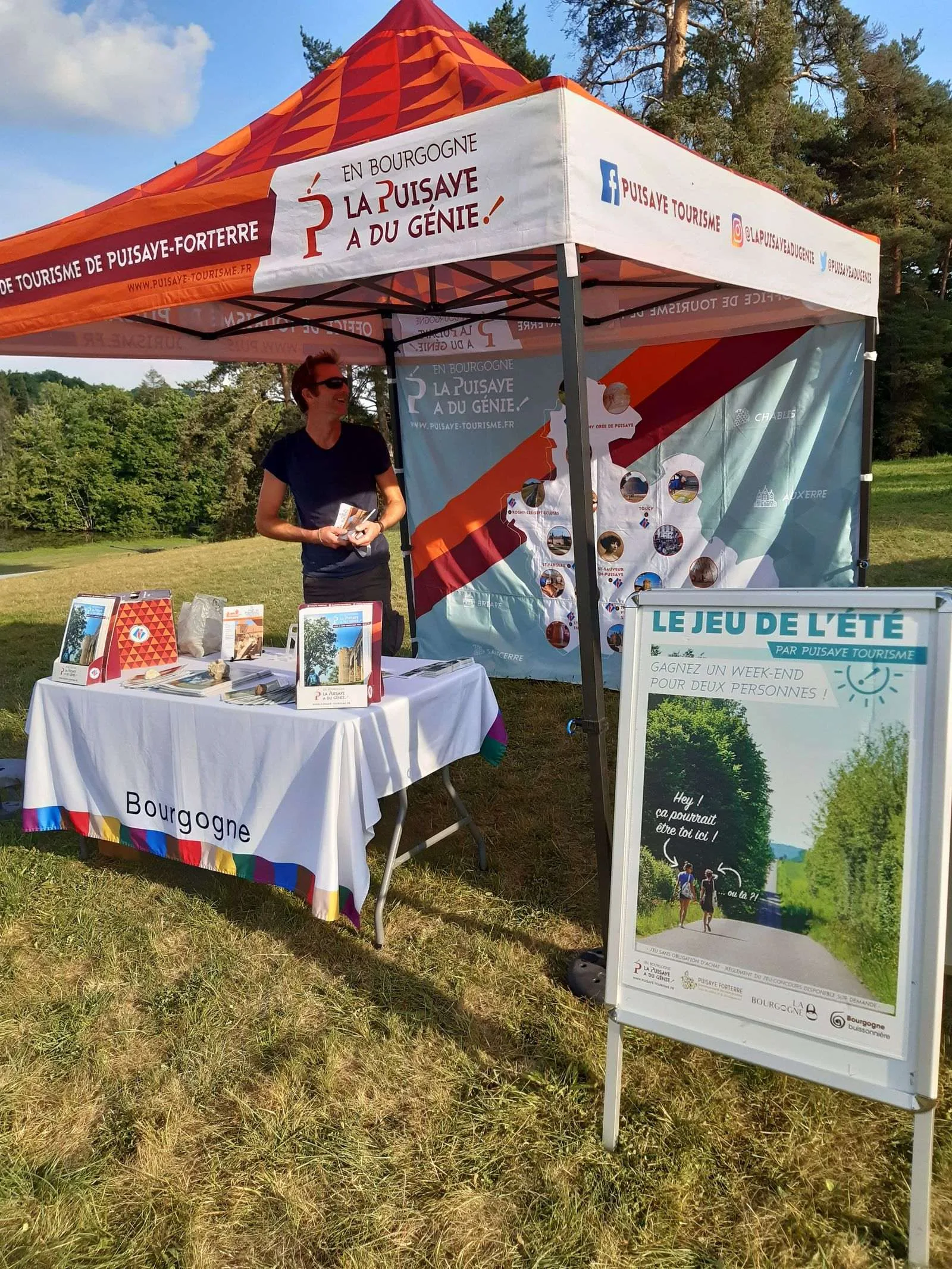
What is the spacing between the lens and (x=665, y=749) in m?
1.80

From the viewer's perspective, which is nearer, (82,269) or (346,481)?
(82,269)

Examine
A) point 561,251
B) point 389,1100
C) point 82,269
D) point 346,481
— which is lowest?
point 389,1100

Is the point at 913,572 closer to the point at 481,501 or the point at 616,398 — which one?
the point at 616,398

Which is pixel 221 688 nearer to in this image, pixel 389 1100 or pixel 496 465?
pixel 389 1100

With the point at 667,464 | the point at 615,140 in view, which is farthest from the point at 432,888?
the point at 667,464

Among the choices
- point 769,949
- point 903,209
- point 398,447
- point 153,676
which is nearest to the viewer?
point 769,949

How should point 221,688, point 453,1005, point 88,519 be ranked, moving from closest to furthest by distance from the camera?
1. point 453,1005
2. point 221,688
3. point 88,519

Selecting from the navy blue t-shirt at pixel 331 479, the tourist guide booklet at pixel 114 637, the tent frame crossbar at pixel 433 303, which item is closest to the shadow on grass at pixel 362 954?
the tourist guide booklet at pixel 114 637

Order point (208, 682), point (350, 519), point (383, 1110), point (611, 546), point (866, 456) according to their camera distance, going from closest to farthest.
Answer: point (383, 1110) < point (208, 682) < point (350, 519) < point (866, 456) < point (611, 546)

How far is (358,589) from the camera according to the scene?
3262 mm

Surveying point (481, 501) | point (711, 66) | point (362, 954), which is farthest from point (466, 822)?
point (711, 66)

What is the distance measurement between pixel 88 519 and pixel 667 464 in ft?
153

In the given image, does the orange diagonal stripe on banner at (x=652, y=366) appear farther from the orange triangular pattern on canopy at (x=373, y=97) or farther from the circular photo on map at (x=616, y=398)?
the orange triangular pattern on canopy at (x=373, y=97)

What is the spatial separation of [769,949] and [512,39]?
20391 millimetres
